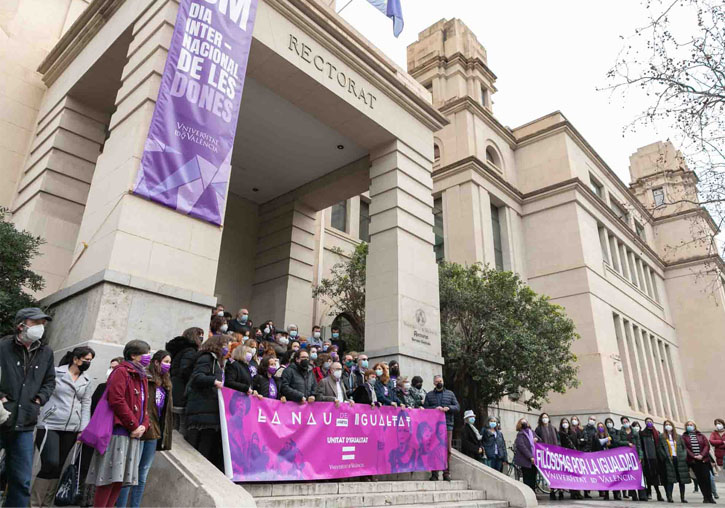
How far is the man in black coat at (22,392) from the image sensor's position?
16.1 ft

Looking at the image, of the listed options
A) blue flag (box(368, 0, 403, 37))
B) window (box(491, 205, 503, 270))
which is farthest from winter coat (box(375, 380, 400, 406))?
window (box(491, 205, 503, 270))

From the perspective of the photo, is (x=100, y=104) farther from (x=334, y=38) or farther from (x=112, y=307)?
(x=112, y=307)

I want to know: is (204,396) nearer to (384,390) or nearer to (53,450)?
(53,450)

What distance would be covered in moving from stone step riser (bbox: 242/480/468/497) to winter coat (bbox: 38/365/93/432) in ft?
7.72

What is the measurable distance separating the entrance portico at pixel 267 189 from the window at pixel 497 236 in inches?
479

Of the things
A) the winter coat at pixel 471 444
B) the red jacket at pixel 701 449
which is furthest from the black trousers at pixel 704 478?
the winter coat at pixel 471 444

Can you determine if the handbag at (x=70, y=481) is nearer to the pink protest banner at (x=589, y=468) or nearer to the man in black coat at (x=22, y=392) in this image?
the man in black coat at (x=22, y=392)

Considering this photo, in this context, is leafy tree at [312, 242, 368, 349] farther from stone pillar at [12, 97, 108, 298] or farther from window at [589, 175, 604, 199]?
window at [589, 175, 604, 199]

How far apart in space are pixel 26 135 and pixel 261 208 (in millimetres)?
8173

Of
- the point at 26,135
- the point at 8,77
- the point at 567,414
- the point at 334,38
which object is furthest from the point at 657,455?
the point at 8,77

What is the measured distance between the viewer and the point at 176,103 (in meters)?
10.0

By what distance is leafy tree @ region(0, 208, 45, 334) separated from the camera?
358 inches

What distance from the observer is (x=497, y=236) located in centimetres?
2886

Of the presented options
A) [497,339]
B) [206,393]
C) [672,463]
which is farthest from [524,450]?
[206,393]
